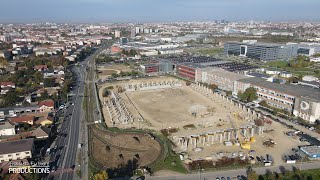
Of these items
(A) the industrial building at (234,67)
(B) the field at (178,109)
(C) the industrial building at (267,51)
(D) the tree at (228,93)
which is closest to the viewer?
(B) the field at (178,109)

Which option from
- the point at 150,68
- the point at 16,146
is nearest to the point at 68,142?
the point at 16,146

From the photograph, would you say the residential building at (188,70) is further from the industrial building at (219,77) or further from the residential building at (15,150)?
the residential building at (15,150)

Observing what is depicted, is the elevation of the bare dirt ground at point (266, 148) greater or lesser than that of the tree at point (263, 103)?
lesser

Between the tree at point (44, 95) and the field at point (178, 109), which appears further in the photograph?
the tree at point (44, 95)

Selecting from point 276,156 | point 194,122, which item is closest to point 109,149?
point 194,122

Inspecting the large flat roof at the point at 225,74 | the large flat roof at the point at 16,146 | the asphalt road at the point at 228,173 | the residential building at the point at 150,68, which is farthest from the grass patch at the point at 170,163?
the residential building at the point at 150,68

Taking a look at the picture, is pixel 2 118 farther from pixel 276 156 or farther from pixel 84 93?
pixel 276 156
